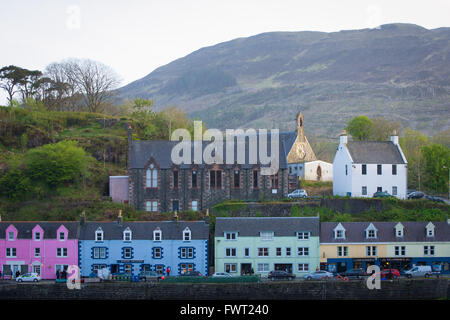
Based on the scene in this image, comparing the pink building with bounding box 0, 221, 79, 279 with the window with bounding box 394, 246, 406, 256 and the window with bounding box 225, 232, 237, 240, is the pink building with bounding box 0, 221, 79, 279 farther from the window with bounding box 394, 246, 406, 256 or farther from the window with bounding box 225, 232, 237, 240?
the window with bounding box 394, 246, 406, 256

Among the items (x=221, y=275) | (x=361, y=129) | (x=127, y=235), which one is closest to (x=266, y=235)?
(x=221, y=275)

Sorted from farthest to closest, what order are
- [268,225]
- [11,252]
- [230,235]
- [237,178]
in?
[237,178], [268,225], [230,235], [11,252]

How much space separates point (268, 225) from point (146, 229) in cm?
1325

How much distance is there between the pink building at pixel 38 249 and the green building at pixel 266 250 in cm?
1584

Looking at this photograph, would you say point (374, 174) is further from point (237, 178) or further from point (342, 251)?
point (237, 178)

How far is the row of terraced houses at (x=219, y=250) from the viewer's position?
5934 cm

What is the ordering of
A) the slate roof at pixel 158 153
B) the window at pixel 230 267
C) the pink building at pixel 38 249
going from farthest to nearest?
the slate roof at pixel 158 153
the window at pixel 230 267
the pink building at pixel 38 249

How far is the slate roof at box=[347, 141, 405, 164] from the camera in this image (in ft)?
237

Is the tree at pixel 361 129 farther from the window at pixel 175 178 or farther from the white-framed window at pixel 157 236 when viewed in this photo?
the white-framed window at pixel 157 236

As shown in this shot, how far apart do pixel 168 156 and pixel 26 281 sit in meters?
24.9

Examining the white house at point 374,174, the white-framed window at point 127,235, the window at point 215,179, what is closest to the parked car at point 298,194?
the white house at point 374,174

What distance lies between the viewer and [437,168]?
80.8 m
